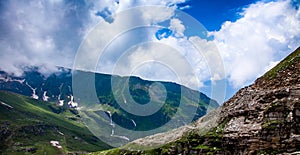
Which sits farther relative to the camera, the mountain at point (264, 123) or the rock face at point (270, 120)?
the mountain at point (264, 123)

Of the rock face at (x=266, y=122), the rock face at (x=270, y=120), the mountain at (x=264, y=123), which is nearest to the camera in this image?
the rock face at (x=270, y=120)

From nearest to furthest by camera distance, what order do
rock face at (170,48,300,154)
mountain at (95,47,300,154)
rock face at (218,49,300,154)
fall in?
1. rock face at (218,49,300,154)
2. rock face at (170,48,300,154)
3. mountain at (95,47,300,154)

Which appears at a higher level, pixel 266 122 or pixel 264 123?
pixel 266 122

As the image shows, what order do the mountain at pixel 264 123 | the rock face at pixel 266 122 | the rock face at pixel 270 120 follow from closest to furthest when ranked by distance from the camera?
the rock face at pixel 270 120
the rock face at pixel 266 122
the mountain at pixel 264 123

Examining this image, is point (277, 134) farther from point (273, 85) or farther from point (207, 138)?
point (207, 138)

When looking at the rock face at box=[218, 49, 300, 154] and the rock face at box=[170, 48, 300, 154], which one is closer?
the rock face at box=[218, 49, 300, 154]

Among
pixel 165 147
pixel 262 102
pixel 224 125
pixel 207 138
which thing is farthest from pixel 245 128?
pixel 165 147

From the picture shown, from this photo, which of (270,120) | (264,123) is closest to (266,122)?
(264,123)

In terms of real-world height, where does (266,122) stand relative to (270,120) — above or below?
below

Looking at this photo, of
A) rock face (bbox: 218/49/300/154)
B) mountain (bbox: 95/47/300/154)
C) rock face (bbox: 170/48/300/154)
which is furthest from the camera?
mountain (bbox: 95/47/300/154)

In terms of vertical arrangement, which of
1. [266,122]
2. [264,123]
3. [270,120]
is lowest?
[264,123]

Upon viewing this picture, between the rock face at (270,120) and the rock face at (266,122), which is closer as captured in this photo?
the rock face at (270,120)

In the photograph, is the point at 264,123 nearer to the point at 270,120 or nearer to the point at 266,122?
the point at 266,122

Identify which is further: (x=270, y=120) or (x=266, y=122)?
(x=266, y=122)
